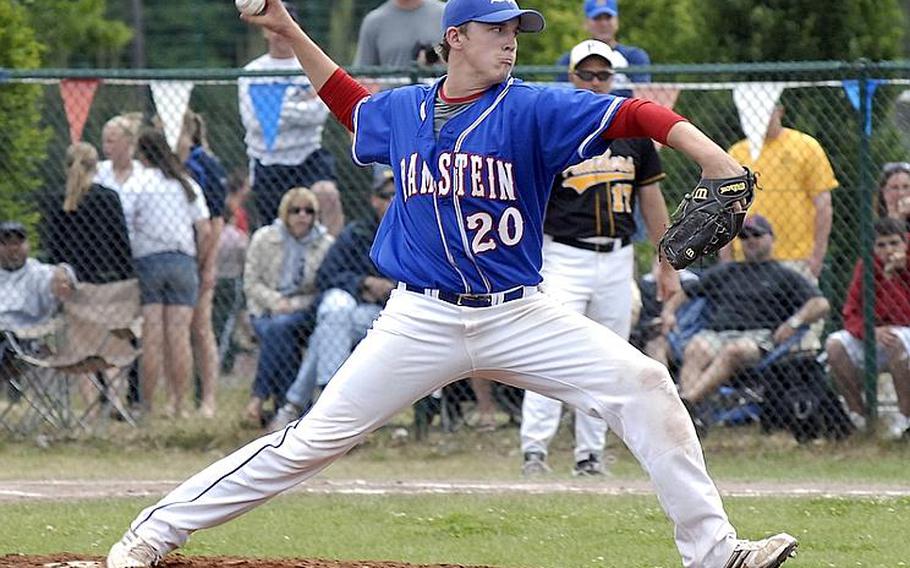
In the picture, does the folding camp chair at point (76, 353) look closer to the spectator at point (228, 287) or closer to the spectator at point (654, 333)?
the spectator at point (228, 287)

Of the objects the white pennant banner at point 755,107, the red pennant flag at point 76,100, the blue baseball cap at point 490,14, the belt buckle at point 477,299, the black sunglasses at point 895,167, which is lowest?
the black sunglasses at point 895,167

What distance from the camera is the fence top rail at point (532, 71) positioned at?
994 cm

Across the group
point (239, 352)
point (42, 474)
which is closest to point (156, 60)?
point (239, 352)

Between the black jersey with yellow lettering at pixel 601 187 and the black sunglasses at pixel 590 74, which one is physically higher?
the black sunglasses at pixel 590 74

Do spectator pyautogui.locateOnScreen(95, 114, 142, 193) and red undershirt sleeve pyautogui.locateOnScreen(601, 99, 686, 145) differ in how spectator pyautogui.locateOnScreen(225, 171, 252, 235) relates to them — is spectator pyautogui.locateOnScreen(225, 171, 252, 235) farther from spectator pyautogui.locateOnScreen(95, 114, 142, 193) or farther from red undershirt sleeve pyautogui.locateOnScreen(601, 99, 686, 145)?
red undershirt sleeve pyautogui.locateOnScreen(601, 99, 686, 145)

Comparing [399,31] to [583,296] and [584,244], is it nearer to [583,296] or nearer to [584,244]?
[584,244]

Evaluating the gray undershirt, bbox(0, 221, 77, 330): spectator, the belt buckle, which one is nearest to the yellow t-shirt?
bbox(0, 221, 77, 330): spectator

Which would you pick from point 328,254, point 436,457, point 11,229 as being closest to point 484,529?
point 436,457

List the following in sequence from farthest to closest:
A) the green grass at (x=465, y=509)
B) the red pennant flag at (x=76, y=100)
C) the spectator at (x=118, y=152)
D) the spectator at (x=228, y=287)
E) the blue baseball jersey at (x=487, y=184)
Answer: the spectator at (x=228, y=287) < the spectator at (x=118, y=152) < the red pennant flag at (x=76, y=100) < the green grass at (x=465, y=509) < the blue baseball jersey at (x=487, y=184)

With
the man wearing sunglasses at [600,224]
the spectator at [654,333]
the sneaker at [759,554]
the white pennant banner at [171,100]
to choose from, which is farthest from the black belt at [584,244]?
the sneaker at [759,554]

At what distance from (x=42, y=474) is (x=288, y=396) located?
1710 millimetres

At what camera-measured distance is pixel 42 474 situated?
368 inches

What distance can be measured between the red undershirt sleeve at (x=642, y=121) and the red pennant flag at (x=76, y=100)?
19.5ft

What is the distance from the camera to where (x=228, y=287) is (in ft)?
40.8
